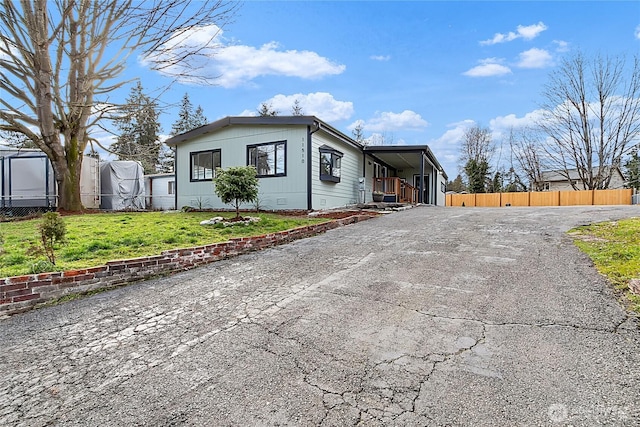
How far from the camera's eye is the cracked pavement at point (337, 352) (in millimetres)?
2111

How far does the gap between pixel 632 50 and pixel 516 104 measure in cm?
651

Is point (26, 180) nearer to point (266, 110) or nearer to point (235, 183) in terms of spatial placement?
point (235, 183)

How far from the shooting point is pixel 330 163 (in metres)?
13.2

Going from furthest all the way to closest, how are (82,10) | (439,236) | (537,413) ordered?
(82,10) < (439,236) < (537,413)

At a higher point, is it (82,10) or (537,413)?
(82,10)

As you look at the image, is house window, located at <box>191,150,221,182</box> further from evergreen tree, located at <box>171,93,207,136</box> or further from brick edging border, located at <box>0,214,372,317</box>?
evergreen tree, located at <box>171,93,207,136</box>

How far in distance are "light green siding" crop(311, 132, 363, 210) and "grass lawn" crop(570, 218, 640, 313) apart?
7.44 m

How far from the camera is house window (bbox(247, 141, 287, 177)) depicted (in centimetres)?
1234

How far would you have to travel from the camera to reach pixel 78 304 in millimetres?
4070

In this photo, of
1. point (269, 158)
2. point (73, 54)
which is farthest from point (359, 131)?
point (73, 54)

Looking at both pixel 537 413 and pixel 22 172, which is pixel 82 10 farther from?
pixel 537 413

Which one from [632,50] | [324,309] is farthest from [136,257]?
[632,50]

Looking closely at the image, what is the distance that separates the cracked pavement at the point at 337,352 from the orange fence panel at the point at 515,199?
2458cm

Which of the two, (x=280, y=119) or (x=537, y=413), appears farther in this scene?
(x=280, y=119)
